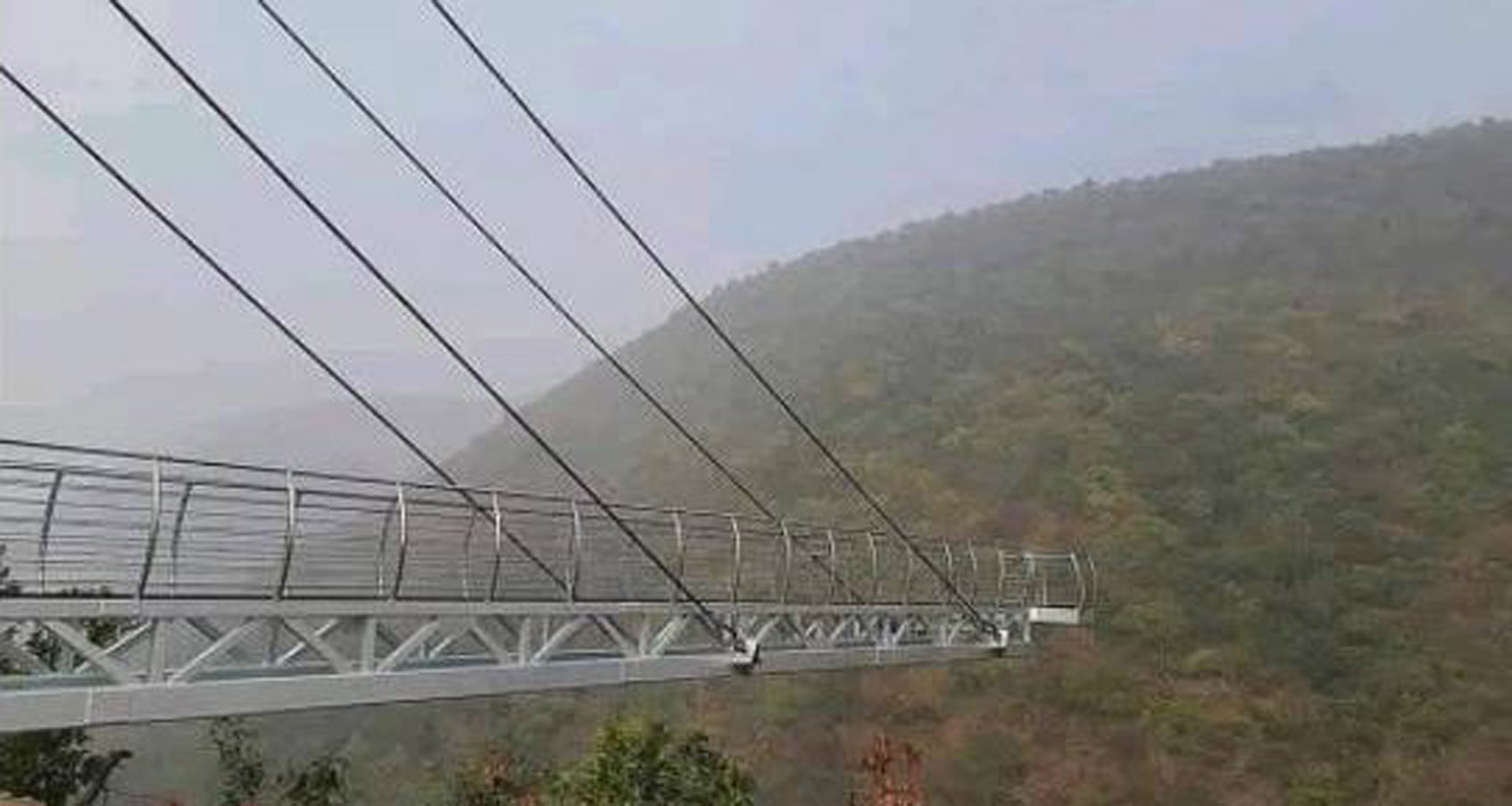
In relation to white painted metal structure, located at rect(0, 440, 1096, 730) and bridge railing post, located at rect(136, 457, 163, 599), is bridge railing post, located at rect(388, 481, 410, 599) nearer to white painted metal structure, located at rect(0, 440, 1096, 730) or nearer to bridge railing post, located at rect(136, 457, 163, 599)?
white painted metal structure, located at rect(0, 440, 1096, 730)

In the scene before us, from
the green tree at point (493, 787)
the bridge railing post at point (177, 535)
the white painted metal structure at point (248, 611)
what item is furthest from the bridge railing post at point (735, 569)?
the green tree at point (493, 787)

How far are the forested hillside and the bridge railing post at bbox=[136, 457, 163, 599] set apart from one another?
26320 millimetres

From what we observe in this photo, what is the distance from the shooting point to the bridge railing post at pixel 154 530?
10547mm

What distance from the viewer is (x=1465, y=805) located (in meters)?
29.2

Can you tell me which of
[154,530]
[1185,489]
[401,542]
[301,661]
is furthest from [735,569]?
[1185,489]

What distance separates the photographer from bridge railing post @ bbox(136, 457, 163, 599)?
1055cm

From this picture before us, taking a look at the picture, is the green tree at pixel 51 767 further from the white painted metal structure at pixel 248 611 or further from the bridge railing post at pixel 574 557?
the bridge railing post at pixel 574 557

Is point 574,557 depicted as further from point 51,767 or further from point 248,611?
point 51,767

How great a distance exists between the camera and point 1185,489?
4650 centimetres

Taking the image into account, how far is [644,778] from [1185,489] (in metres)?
27.8

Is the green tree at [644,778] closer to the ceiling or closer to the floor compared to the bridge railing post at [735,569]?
closer to the floor

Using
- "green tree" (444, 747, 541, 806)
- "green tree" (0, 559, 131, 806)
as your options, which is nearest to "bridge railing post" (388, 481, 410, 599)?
"green tree" (0, 559, 131, 806)

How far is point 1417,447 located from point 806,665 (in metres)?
35.3

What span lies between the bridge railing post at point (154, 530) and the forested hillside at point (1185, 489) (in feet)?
86.4
